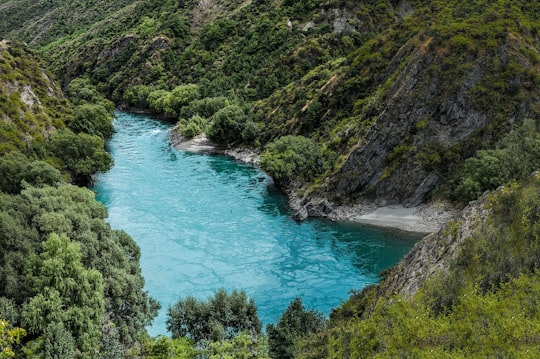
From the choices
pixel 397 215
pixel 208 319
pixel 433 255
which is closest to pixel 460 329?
pixel 433 255

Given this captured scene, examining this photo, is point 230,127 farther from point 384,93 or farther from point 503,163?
point 503,163

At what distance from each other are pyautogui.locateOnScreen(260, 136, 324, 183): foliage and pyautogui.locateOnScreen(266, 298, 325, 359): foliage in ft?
126

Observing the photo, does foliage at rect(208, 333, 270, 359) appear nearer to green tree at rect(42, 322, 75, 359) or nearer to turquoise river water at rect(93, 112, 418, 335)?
green tree at rect(42, 322, 75, 359)

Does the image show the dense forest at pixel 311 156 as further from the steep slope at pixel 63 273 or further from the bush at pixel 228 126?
the bush at pixel 228 126

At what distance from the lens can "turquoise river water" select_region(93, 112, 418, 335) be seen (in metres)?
47.0

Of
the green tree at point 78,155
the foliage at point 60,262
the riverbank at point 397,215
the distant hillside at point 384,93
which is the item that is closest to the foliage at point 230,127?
the distant hillside at point 384,93

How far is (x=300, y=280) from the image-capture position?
48562mm

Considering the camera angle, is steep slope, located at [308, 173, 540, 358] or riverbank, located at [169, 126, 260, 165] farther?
riverbank, located at [169, 126, 260, 165]

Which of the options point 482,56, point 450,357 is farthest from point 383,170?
point 450,357

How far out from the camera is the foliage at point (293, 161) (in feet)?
226

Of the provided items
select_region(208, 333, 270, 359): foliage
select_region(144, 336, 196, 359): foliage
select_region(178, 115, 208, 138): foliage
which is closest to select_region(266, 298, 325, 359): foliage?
select_region(208, 333, 270, 359): foliage

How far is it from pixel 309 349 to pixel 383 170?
43.4 m

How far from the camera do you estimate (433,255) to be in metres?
28.3

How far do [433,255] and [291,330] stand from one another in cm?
952
